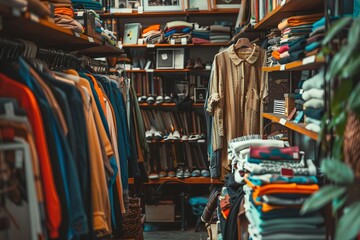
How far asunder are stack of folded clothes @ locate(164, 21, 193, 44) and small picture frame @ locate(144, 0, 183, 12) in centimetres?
26

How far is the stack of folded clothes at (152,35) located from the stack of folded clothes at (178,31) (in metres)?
0.09

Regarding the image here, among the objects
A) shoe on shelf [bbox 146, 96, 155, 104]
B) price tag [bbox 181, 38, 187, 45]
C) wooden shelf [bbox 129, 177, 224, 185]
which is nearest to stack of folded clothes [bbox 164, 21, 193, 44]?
price tag [bbox 181, 38, 187, 45]

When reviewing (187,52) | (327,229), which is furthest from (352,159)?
(187,52)

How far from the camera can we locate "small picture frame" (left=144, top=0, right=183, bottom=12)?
18.4 ft

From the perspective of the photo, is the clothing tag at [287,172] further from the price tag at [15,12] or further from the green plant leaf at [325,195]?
the price tag at [15,12]

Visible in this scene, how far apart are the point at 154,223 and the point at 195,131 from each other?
115 cm

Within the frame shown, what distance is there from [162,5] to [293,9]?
115 inches

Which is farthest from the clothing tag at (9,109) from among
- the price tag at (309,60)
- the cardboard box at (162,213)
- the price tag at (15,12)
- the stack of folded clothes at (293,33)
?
the cardboard box at (162,213)

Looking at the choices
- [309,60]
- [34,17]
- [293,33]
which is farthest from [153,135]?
[34,17]

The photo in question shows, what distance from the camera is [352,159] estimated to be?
158cm

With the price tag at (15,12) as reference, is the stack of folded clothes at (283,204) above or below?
below

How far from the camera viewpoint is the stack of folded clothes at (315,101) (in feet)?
6.84

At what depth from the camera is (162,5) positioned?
5.62m

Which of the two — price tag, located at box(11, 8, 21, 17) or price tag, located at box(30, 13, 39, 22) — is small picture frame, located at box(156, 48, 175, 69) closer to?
price tag, located at box(30, 13, 39, 22)
